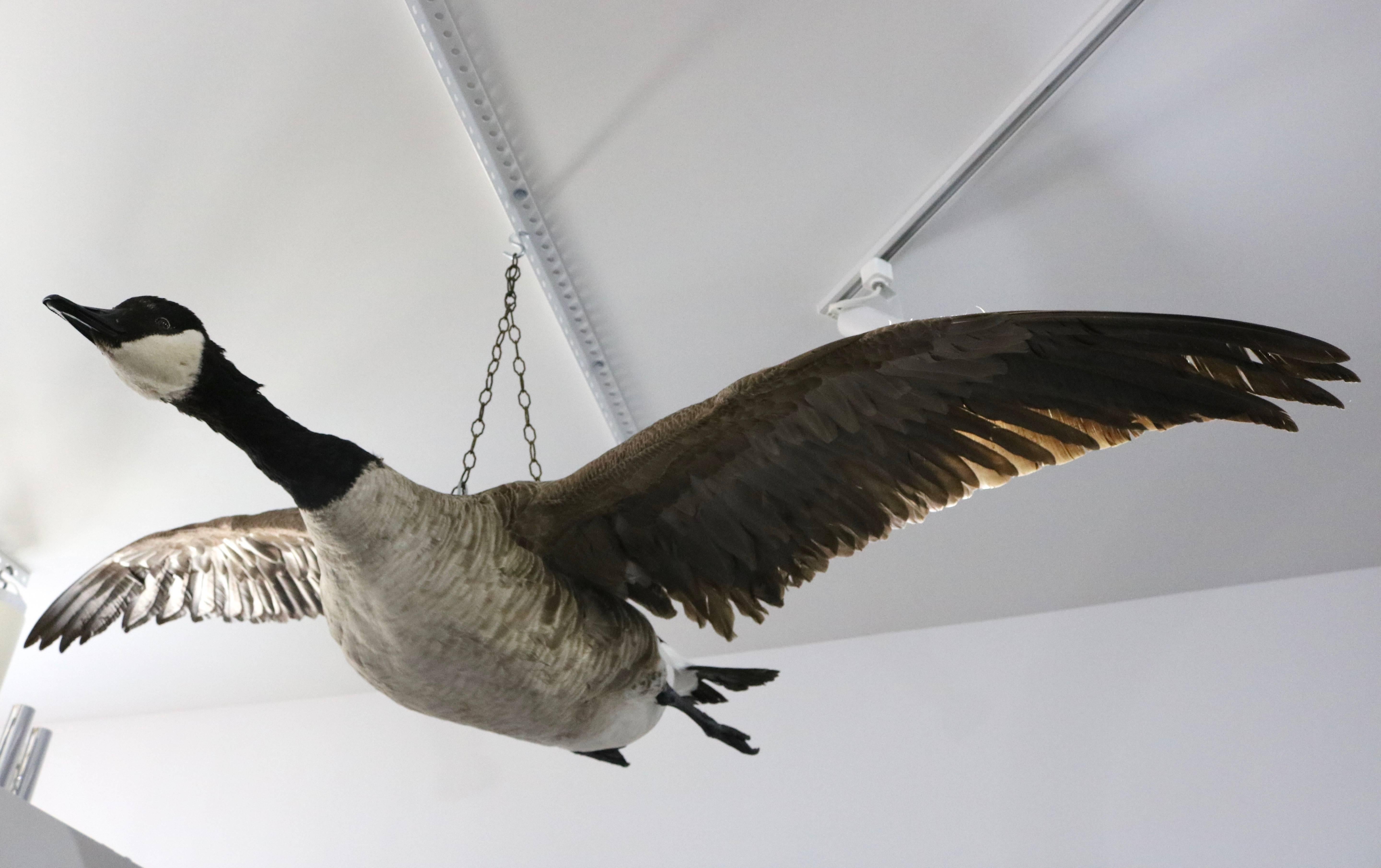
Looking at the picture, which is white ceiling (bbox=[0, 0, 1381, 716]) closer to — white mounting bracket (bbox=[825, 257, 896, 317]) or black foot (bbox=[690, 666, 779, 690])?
white mounting bracket (bbox=[825, 257, 896, 317])

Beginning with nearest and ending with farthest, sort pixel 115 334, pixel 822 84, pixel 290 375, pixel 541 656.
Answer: pixel 115 334
pixel 541 656
pixel 822 84
pixel 290 375

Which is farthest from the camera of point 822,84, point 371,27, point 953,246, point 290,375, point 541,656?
point 290,375

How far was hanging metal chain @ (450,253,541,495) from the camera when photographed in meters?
3.03

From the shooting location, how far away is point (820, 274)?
149 inches

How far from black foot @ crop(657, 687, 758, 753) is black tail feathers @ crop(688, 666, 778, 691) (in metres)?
0.07

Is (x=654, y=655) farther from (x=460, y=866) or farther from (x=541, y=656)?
(x=460, y=866)

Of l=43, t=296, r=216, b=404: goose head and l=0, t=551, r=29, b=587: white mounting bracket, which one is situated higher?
l=43, t=296, r=216, b=404: goose head

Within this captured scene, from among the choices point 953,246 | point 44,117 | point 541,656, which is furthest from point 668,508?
point 44,117

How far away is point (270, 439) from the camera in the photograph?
186cm

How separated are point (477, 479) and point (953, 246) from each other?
2.69 m

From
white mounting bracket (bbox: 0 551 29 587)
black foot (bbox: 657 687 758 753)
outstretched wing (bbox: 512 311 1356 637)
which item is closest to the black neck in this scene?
outstretched wing (bbox: 512 311 1356 637)

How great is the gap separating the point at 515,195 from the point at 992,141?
1.73 meters

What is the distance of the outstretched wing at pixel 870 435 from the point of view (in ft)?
6.03

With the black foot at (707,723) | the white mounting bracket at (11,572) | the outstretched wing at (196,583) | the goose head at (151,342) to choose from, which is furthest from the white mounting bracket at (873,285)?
the white mounting bracket at (11,572)
